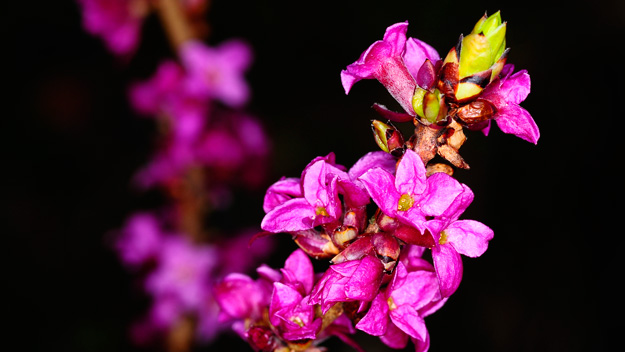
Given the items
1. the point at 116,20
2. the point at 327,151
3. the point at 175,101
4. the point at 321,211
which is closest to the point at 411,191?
the point at 321,211

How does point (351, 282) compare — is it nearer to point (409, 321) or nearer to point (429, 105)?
point (409, 321)

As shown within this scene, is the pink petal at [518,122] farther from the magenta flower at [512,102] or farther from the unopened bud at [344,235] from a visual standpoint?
the unopened bud at [344,235]

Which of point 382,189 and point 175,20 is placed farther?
point 175,20

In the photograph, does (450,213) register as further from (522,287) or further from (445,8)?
(445,8)

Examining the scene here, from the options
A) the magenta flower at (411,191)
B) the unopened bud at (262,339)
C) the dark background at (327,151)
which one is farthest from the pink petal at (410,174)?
the dark background at (327,151)

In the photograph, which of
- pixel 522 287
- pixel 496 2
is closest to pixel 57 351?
pixel 522 287
